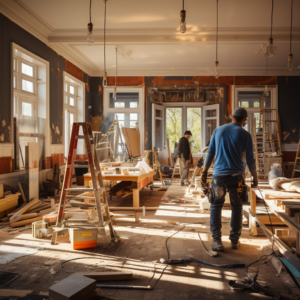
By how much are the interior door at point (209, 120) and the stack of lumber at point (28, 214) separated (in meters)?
6.80

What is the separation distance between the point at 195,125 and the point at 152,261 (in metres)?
9.05

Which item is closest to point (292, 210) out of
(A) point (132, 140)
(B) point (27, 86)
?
(A) point (132, 140)

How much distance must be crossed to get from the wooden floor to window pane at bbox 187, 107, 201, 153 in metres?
7.19

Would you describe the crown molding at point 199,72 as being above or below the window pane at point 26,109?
above

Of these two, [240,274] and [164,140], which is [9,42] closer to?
[240,274]

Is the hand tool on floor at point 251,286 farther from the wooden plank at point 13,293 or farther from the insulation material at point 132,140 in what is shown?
the insulation material at point 132,140

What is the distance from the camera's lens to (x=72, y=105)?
31.3ft

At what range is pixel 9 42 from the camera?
5.60m

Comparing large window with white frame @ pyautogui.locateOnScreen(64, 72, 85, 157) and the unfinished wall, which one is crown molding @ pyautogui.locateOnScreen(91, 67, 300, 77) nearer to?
the unfinished wall

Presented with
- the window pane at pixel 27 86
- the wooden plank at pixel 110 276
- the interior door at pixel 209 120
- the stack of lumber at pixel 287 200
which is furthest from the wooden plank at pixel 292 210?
the interior door at pixel 209 120

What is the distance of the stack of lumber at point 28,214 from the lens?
4.38m

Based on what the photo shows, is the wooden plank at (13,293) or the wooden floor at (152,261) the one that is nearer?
the wooden plank at (13,293)

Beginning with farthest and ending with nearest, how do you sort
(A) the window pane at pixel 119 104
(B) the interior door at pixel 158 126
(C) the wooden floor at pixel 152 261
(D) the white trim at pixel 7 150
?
(A) the window pane at pixel 119 104 < (B) the interior door at pixel 158 126 < (D) the white trim at pixel 7 150 < (C) the wooden floor at pixel 152 261

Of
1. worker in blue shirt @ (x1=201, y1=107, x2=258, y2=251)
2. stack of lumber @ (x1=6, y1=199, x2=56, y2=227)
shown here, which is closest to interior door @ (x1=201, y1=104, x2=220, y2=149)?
stack of lumber @ (x1=6, y1=199, x2=56, y2=227)
